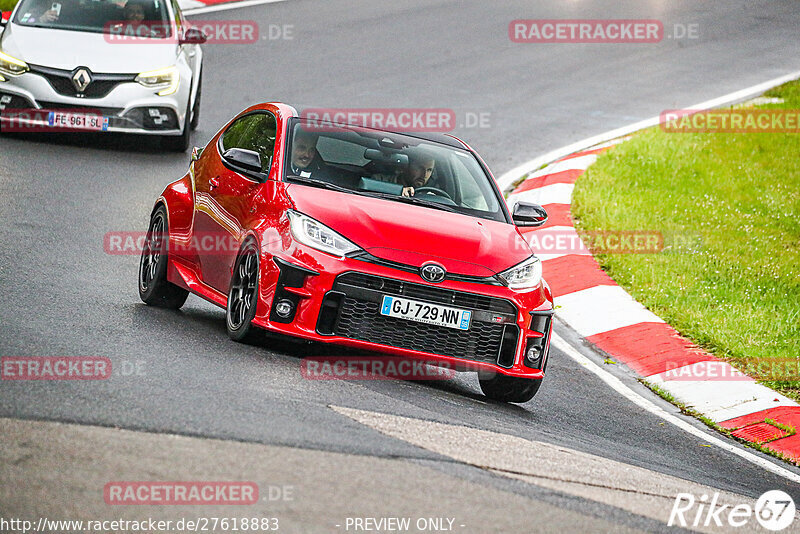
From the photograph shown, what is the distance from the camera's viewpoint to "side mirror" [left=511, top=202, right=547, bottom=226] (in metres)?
8.44

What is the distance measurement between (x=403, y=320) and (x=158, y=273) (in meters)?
2.42

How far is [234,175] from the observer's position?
8.24 m

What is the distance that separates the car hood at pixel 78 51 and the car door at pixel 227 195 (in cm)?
539

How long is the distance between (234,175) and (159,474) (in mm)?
3706

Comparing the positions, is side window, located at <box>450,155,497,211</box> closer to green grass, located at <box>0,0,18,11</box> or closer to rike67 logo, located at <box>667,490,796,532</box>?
rike67 logo, located at <box>667,490,796,532</box>

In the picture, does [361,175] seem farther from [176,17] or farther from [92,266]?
[176,17]

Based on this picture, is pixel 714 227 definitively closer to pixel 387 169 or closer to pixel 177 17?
pixel 387 169

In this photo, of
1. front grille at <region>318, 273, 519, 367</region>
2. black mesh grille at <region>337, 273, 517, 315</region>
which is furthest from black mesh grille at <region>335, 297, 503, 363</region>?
black mesh grille at <region>337, 273, 517, 315</region>

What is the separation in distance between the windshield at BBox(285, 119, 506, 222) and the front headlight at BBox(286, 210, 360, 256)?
64 centimetres

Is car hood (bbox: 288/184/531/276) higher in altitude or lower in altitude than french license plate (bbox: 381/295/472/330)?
higher

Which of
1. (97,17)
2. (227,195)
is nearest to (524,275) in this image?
Answer: (227,195)

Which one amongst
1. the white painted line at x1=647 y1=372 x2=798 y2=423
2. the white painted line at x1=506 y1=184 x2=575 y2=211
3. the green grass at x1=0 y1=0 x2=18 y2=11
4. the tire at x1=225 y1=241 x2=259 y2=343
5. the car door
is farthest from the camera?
the green grass at x1=0 y1=0 x2=18 y2=11

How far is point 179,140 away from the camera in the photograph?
14.8 meters

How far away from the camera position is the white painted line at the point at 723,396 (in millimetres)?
8844
